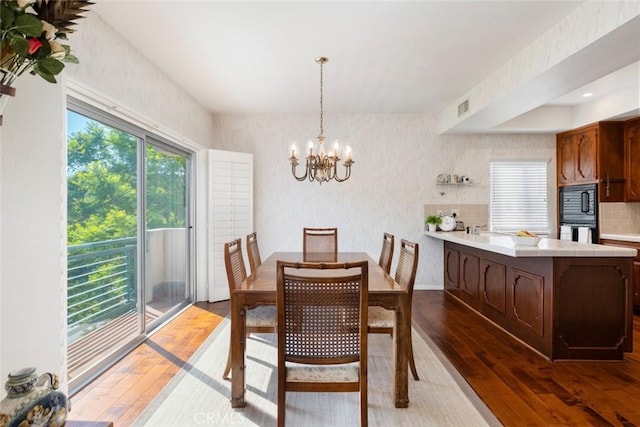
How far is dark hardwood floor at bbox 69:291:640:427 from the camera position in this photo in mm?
1998

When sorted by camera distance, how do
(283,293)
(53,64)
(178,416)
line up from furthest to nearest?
(178,416)
(283,293)
(53,64)

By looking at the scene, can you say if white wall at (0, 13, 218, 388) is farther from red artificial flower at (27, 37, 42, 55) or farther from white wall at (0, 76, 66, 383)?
red artificial flower at (27, 37, 42, 55)

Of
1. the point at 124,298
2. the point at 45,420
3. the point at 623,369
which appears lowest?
the point at 623,369

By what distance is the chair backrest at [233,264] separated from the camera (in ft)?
7.23

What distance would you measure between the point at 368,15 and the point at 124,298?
308 cm

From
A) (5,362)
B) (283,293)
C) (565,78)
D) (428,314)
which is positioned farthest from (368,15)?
(428,314)

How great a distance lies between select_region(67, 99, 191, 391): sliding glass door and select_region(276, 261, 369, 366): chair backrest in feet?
5.37

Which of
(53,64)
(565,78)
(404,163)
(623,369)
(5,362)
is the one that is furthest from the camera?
(404,163)

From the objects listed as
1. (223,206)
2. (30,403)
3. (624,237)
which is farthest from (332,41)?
(624,237)

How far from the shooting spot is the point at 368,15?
2381mm

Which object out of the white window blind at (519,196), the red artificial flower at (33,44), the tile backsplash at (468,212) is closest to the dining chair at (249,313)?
the red artificial flower at (33,44)

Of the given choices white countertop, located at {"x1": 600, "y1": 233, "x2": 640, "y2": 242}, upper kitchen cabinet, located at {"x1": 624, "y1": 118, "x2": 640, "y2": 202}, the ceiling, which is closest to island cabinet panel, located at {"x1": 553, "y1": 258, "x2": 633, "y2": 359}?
white countertop, located at {"x1": 600, "y1": 233, "x2": 640, "y2": 242}

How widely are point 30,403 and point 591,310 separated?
3496 millimetres

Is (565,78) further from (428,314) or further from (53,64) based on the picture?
(53,64)
